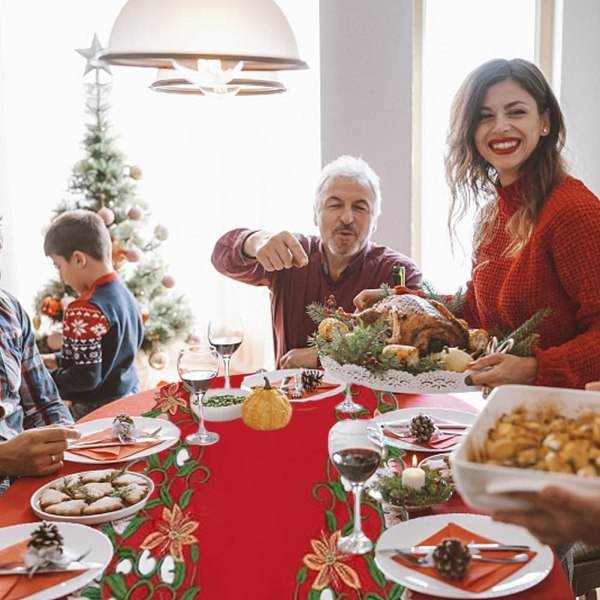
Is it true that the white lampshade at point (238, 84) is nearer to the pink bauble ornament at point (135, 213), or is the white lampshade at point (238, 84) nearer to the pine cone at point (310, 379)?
the pine cone at point (310, 379)

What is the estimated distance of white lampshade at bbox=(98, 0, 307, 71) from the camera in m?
1.17

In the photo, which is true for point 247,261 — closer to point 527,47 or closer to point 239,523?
point 239,523

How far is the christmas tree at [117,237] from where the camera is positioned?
388 centimetres

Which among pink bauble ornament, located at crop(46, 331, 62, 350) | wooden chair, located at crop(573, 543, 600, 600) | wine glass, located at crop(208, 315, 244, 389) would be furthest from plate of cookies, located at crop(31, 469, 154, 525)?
pink bauble ornament, located at crop(46, 331, 62, 350)

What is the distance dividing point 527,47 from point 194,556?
384 centimetres

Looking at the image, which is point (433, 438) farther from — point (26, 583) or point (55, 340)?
point (55, 340)

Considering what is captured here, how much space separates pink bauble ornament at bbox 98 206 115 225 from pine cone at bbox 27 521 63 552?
9.86 ft

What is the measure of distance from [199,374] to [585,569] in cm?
93

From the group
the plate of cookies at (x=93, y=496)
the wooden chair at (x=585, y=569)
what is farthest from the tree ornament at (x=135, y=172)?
the wooden chair at (x=585, y=569)

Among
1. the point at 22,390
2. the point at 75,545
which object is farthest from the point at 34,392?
the point at 75,545

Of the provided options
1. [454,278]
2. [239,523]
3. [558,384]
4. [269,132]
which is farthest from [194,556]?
[269,132]

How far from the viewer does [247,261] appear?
257 centimetres

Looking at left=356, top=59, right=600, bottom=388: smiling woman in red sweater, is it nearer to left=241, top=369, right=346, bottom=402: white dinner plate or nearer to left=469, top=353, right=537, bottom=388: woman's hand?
left=469, top=353, right=537, bottom=388: woman's hand

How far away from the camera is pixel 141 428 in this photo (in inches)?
63.5
